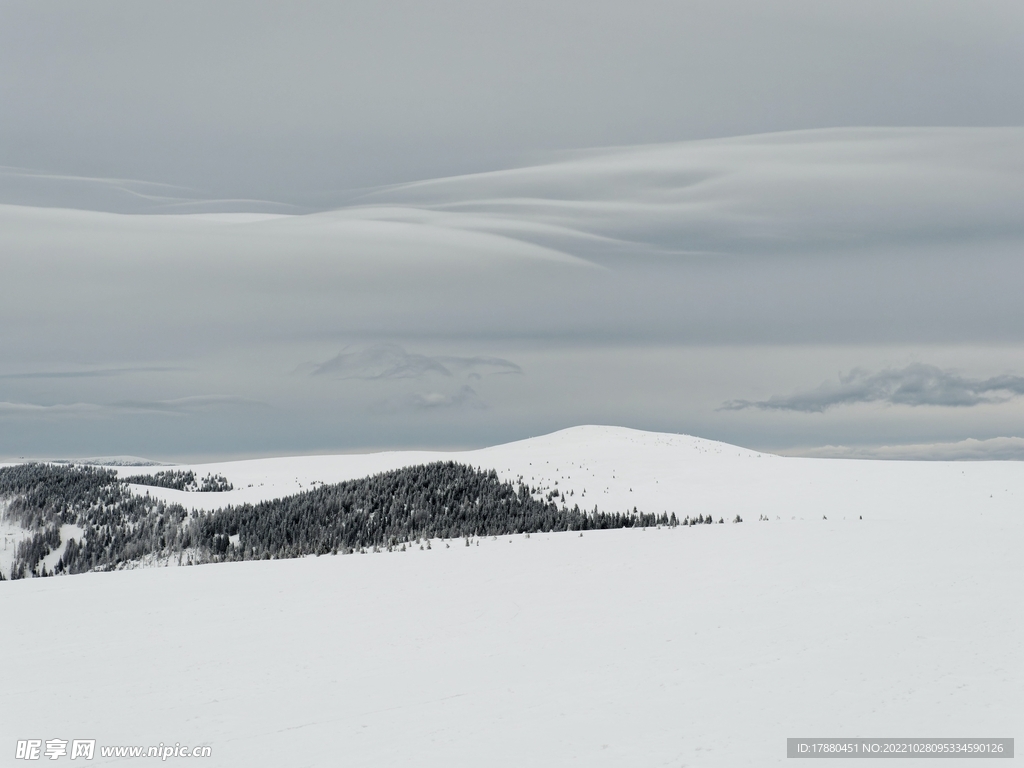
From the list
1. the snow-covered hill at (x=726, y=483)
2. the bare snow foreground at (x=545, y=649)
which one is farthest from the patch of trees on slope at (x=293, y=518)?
the bare snow foreground at (x=545, y=649)

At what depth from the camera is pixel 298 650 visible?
10430 millimetres

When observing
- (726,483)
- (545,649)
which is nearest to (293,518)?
(726,483)

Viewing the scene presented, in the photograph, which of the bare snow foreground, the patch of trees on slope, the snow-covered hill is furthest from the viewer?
the patch of trees on slope

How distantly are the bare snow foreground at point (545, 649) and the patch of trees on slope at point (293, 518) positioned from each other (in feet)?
27.4

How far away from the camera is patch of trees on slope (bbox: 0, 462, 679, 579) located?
27016 millimetres

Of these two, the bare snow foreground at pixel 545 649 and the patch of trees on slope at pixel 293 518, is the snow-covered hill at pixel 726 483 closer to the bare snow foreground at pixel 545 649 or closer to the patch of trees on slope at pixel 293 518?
the patch of trees on slope at pixel 293 518

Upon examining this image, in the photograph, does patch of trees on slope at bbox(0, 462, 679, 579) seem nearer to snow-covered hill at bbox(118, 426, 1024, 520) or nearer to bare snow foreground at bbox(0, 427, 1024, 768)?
snow-covered hill at bbox(118, 426, 1024, 520)

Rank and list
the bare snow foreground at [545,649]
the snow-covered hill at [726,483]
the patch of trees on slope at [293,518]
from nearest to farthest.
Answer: the bare snow foreground at [545,649] → the snow-covered hill at [726,483] → the patch of trees on slope at [293,518]

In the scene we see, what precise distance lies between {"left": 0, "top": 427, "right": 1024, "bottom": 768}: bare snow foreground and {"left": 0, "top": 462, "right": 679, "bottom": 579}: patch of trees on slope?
8.34 metres

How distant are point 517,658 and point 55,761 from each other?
16.8 feet

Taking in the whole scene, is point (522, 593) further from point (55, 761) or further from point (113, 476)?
point (113, 476)

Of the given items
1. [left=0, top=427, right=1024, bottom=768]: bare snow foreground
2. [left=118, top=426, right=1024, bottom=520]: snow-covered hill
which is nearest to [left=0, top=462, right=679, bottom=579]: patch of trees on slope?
[left=118, top=426, right=1024, bottom=520]: snow-covered hill

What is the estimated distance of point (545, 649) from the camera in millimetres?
9906

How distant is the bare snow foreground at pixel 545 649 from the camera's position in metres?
7.18
